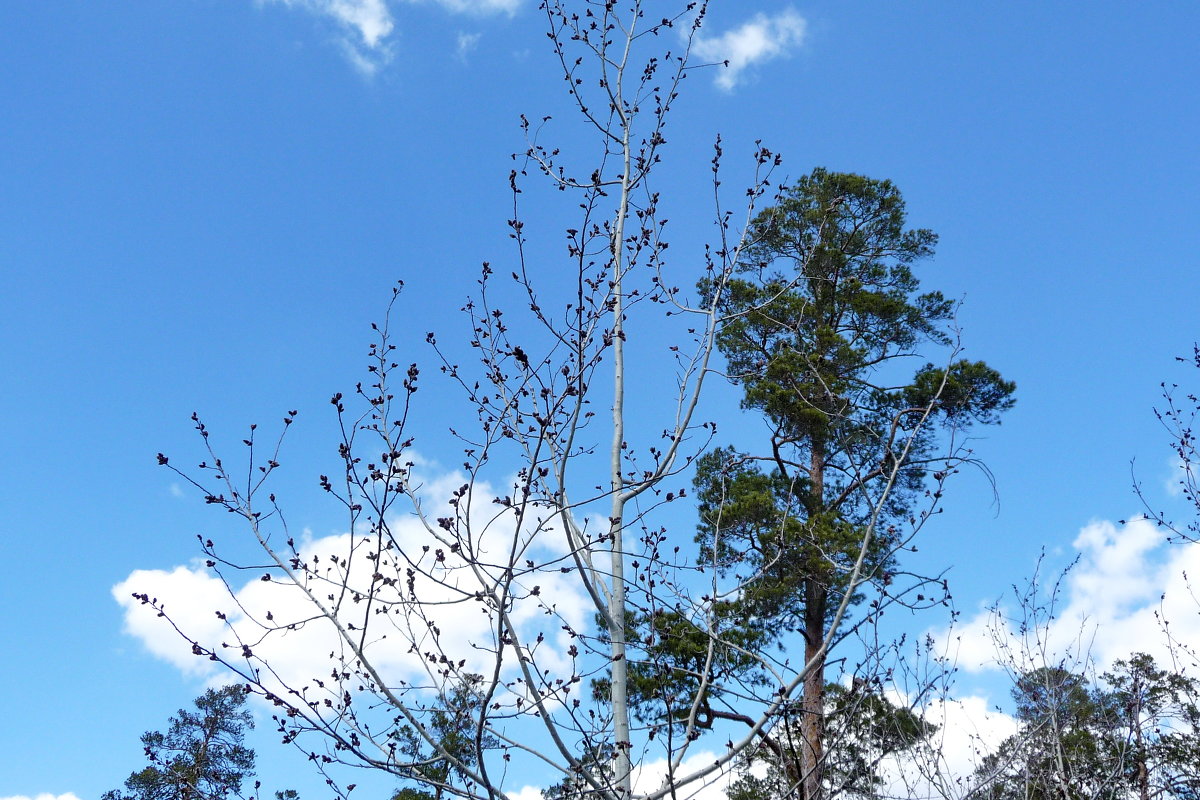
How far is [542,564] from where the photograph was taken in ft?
11.7

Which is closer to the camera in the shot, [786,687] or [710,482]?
[786,687]

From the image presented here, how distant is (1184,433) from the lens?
245 inches

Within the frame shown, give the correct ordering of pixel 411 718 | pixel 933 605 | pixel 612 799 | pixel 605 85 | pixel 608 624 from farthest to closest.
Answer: pixel 605 85, pixel 933 605, pixel 608 624, pixel 612 799, pixel 411 718

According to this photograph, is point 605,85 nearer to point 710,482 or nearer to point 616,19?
point 616,19

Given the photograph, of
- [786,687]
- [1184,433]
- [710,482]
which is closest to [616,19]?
[786,687]

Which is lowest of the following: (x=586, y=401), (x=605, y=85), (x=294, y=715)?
(x=294, y=715)

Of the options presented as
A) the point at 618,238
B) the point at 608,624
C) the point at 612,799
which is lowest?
the point at 612,799

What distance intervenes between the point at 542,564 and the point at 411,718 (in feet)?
2.42

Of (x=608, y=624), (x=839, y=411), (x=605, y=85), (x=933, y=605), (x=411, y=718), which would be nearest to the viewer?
(x=411, y=718)

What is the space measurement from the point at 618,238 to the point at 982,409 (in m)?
11.2

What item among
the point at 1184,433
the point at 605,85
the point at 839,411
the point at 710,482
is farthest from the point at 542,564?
the point at 710,482

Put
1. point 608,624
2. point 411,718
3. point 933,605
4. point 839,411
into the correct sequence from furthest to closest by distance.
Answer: point 839,411 → point 933,605 → point 608,624 → point 411,718

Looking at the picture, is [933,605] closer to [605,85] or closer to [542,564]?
[542,564]

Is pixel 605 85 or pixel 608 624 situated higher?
pixel 605 85
